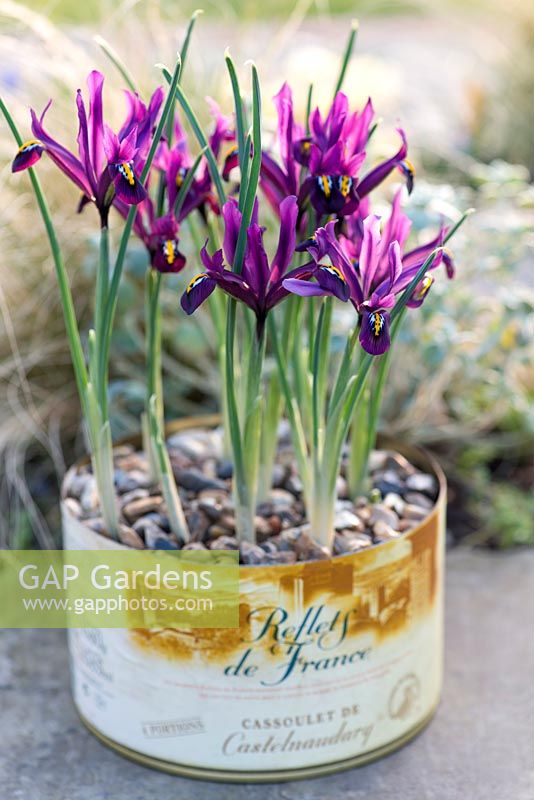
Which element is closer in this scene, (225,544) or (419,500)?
(225,544)

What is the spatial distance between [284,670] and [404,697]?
16 cm

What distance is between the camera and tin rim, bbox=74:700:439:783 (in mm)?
1109

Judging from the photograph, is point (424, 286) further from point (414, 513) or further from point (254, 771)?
point (254, 771)

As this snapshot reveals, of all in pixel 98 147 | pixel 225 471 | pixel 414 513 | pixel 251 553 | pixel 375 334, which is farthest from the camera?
pixel 225 471

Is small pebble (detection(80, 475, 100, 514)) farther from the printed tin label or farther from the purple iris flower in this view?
the purple iris flower

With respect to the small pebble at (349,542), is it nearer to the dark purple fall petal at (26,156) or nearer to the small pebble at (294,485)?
the small pebble at (294,485)

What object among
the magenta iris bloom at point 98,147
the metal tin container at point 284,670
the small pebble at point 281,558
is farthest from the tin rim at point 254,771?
the magenta iris bloom at point 98,147

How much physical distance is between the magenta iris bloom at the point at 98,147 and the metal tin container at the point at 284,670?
344 millimetres

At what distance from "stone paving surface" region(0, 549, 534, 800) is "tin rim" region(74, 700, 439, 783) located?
0.01 meters

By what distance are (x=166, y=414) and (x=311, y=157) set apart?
82cm

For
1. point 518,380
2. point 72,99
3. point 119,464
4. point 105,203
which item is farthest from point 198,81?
point 105,203

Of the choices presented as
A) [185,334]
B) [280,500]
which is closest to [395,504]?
[280,500]

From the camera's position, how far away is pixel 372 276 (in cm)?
98

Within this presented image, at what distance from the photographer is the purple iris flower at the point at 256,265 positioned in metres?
0.92
